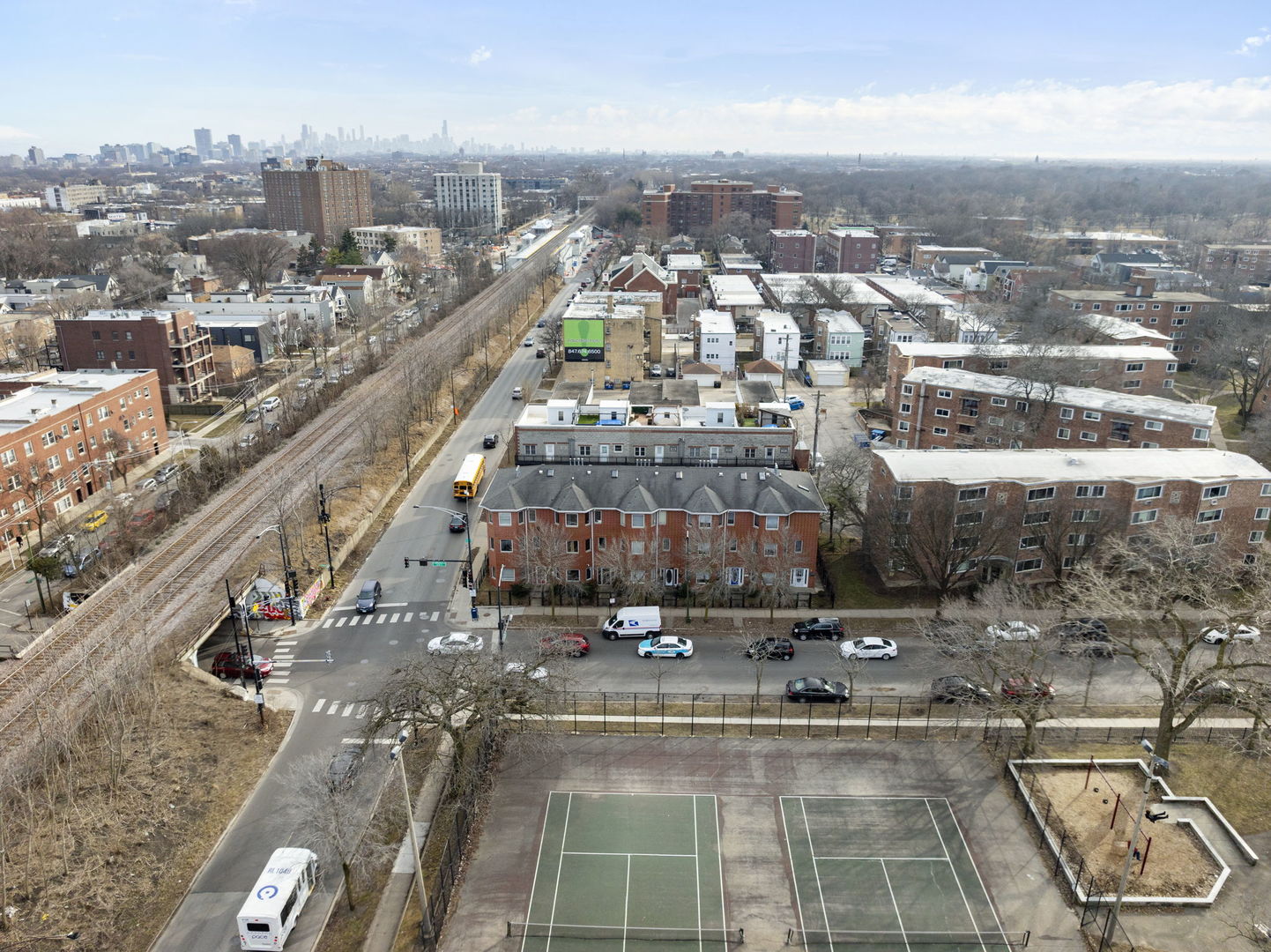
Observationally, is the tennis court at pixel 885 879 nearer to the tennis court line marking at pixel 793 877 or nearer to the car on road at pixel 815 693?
the tennis court line marking at pixel 793 877

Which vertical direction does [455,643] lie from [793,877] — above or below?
above

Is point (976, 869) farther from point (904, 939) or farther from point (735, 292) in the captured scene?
point (735, 292)

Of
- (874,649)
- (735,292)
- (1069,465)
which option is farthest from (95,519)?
(735,292)

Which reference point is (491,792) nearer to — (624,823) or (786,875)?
(624,823)

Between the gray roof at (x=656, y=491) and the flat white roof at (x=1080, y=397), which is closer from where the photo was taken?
the gray roof at (x=656, y=491)

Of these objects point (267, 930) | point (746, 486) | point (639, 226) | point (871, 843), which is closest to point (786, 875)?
point (871, 843)

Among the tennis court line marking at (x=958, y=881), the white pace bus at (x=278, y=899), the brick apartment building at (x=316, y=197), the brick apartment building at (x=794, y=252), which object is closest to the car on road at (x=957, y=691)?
the tennis court line marking at (x=958, y=881)
